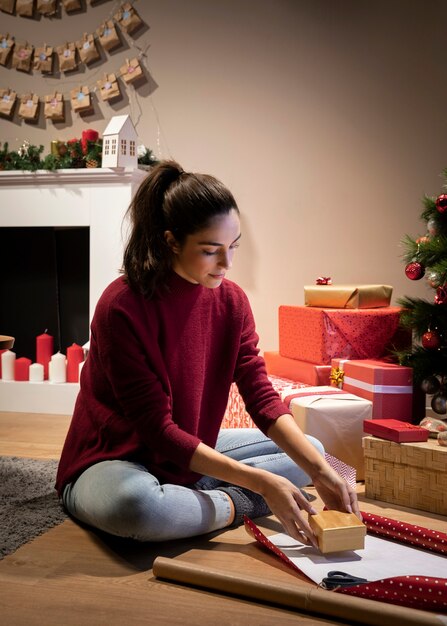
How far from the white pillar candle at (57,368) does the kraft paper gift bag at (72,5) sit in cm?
157

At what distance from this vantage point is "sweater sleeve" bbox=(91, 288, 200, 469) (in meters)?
1.44

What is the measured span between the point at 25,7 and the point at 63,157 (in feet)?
2.72

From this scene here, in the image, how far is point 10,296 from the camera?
336 cm

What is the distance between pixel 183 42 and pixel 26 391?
1.67m

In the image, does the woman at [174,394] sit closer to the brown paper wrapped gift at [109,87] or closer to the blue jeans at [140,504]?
the blue jeans at [140,504]

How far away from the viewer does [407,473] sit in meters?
1.88

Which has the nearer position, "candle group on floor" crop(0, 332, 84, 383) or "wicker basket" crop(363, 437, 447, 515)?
"wicker basket" crop(363, 437, 447, 515)

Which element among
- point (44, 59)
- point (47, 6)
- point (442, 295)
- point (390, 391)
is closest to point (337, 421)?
point (390, 391)

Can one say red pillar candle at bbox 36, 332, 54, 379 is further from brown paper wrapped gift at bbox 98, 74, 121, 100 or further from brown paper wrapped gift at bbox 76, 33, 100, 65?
brown paper wrapped gift at bbox 76, 33, 100, 65

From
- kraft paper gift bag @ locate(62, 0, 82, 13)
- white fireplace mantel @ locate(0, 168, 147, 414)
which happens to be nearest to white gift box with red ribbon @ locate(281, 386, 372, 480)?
white fireplace mantel @ locate(0, 168, 147, 414)

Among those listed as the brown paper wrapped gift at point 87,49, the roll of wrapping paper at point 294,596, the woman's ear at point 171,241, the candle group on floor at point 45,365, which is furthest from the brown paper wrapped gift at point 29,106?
the roll of wrapping paper at point 294,596

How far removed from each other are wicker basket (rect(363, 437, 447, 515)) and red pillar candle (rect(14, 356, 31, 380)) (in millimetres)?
1723

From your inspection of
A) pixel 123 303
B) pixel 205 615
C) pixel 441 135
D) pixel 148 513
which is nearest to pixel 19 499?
pixel 148 513

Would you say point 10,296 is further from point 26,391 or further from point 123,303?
point 123,303
